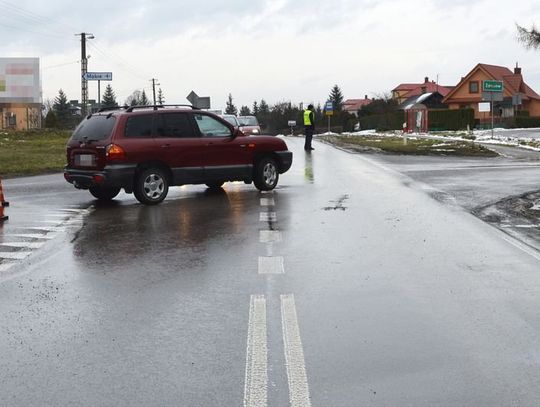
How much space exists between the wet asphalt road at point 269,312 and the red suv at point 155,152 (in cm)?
168

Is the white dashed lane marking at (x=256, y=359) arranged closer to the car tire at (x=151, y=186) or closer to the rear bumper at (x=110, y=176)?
the rear bumper at (x=110, y=176)

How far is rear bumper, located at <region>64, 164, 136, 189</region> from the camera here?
11.5 metres

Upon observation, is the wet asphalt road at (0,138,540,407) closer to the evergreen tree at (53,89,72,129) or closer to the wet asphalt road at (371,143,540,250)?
the wet asphalt road at (371,143,540,250)

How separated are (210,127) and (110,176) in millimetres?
2431

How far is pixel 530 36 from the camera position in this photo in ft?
52.0

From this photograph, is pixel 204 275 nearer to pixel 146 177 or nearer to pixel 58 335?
pixel 58 335

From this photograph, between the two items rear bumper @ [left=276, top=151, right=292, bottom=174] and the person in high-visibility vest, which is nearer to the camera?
rear bumper @ [left=276, top=151, right=292, bottom=174]

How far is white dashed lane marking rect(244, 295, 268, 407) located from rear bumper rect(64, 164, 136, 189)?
21.6 ft

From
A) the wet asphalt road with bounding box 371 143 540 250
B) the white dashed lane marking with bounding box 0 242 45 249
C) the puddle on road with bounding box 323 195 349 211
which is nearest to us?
the white dashed lane marking with bounding box 0 242 45 249

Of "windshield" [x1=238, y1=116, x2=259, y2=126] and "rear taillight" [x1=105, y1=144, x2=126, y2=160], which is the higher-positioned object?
"windshield" [x1=238, y1=116, x2=259, y2=126]

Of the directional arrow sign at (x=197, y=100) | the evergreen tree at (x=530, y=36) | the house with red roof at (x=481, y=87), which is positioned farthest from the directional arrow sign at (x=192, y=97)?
the house with red roof at (x=481, y=87)

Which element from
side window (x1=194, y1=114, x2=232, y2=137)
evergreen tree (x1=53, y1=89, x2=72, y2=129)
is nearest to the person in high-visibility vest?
side window (x1=194, y1=114, x2=232, y2=137)

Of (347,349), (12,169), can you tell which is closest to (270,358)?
(347,349)

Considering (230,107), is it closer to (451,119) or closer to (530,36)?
(451,119)
